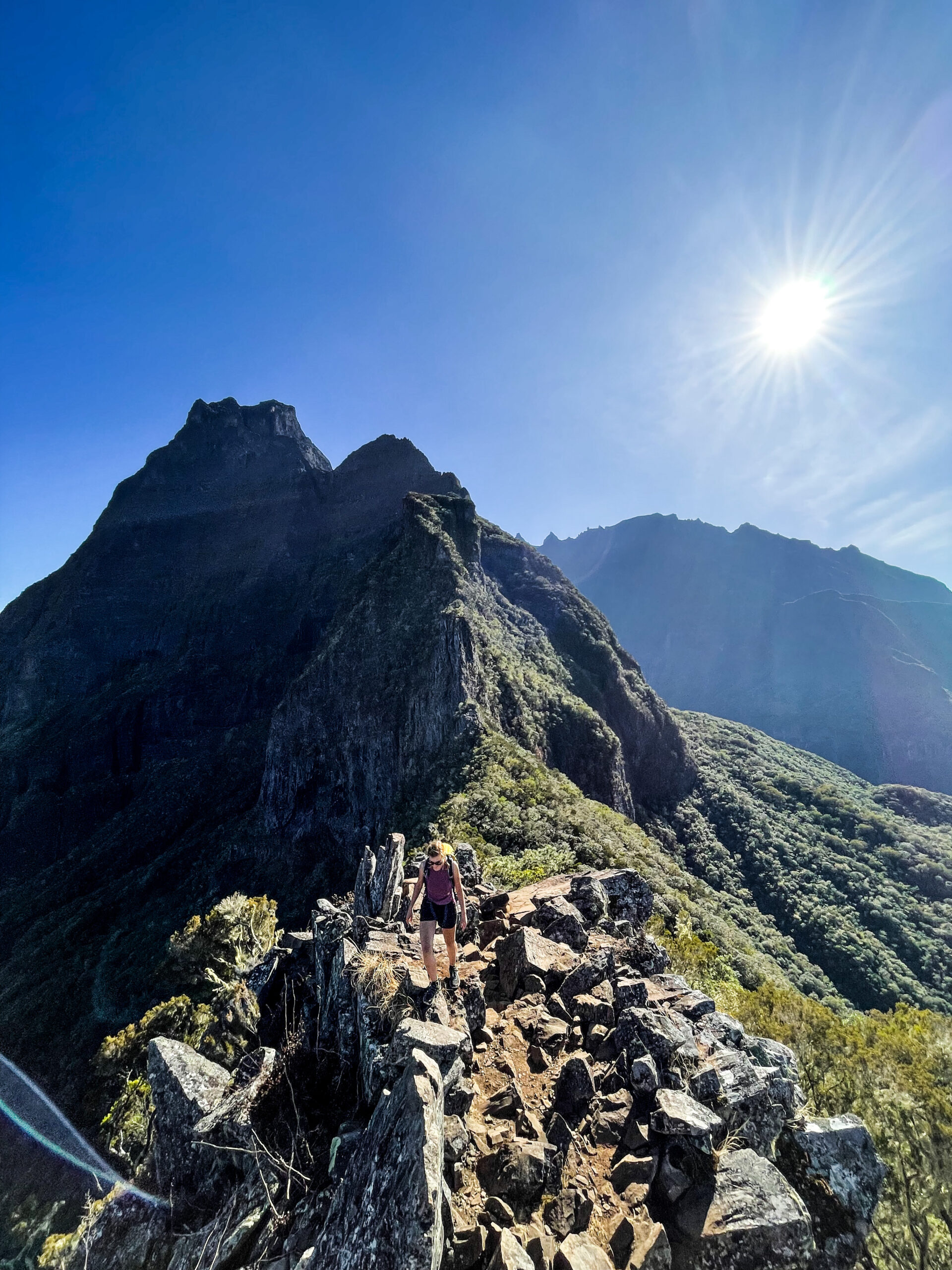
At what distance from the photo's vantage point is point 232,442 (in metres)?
153

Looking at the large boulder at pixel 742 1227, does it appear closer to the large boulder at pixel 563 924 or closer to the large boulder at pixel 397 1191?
the large boulder at pixel 397 1191

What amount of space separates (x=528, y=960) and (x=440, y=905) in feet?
6.55

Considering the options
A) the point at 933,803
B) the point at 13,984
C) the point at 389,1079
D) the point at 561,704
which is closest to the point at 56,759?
the point at 13,984

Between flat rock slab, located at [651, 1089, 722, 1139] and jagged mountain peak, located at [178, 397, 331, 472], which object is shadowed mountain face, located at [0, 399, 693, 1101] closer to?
jagged mountain peak, located at [178, 397, 331, 472]

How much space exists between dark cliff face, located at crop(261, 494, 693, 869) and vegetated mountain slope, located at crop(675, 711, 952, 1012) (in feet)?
37.9

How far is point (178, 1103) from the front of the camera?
6.40 metres

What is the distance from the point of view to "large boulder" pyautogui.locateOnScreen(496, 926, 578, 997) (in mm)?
8234

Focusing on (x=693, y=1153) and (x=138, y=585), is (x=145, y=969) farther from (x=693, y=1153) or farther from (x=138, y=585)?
(x=138, y=585)

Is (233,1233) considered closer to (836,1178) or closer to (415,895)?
(415,895)

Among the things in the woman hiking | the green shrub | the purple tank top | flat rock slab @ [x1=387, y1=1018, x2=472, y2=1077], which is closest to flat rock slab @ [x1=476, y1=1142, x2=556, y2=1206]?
flat rock slab @ [x1=387, y1=1018, x2=472, y2=1077]

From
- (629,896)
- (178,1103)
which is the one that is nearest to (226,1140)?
(178,1103)

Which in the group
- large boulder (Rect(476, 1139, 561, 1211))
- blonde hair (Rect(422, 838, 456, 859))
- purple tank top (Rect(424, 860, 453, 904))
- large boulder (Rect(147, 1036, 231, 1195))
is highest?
blonde hair (Rect(422, 838, 456, 859))

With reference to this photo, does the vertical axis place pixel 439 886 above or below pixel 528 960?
above

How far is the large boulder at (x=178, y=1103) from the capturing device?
19.6ft
